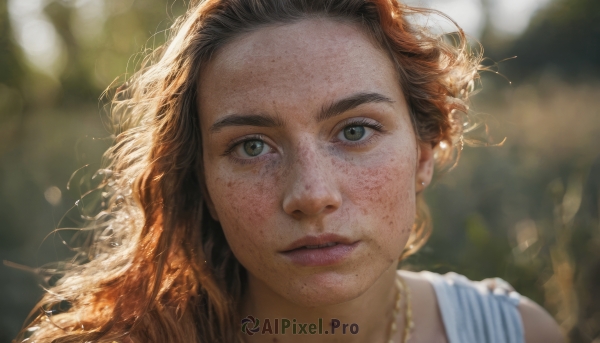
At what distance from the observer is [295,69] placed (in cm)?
158

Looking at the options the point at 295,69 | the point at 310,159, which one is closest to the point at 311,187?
the point at 310,159

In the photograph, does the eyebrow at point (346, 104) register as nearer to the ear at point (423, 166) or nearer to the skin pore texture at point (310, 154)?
the skin pore texture at point (310, 154)

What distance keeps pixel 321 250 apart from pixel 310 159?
0.27 metres

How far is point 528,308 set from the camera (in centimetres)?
223

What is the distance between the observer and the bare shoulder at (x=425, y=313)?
2068 mm

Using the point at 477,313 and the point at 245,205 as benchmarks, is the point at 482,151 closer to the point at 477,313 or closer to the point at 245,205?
the point at 477,313

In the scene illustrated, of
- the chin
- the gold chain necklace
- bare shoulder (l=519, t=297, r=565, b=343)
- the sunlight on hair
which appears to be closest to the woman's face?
the chin

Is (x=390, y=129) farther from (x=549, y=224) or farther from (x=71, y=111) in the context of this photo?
(x=71, y=111)

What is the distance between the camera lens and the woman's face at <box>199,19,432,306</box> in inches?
60.1

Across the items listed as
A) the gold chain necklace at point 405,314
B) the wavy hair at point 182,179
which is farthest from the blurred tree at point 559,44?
the gold chain necklace at point 405,314

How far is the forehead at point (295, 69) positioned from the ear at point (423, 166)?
324 mm

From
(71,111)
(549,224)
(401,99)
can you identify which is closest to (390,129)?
(401,99)

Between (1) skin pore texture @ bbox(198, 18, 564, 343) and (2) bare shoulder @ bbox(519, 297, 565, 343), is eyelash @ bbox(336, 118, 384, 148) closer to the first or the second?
(1) skin pore texture @ bbox(198, 18, 564, 343)

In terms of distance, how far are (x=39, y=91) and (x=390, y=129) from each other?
3.60m
